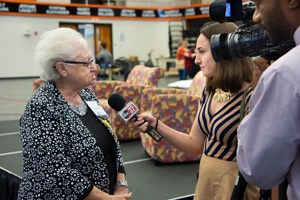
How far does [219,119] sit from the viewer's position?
151 cm

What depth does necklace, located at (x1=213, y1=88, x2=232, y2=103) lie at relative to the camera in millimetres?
1544

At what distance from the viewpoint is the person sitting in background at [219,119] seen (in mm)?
1487

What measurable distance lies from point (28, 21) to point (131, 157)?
11676 millimetres

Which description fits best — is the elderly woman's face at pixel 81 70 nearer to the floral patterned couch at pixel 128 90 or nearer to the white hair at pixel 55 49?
the white hair at pixel 55 49

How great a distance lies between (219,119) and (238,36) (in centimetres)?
53

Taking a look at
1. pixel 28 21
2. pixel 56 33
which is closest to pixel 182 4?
pixel 28 21

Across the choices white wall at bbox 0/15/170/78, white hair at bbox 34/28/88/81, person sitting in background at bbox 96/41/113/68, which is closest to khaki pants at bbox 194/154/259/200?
white hair at bbox 34/28/88/81

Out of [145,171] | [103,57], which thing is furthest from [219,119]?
[103,57]

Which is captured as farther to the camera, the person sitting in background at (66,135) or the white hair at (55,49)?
the white hair at (55,49)

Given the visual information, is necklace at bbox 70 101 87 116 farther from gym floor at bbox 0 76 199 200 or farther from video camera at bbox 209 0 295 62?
gym floor at bbox 0 76 199 200

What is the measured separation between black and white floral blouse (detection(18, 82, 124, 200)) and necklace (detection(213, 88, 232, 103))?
0.56 m

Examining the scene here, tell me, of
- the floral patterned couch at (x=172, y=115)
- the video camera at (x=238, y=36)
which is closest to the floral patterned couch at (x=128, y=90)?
the floral patterned couch at (x=172, y=115)

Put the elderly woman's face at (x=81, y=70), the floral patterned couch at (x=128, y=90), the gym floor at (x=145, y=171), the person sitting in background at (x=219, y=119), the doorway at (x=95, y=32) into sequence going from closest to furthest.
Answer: the person sitting in background at (x=219, y=119) → the elderly woman's face at (x=81, y=70) → the gym floor at (x=145, y=171) → the floral patterned couch at (x=128, y=90) → the doorway at (x=95, y=32)

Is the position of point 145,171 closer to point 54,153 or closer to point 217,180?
point 217,180
